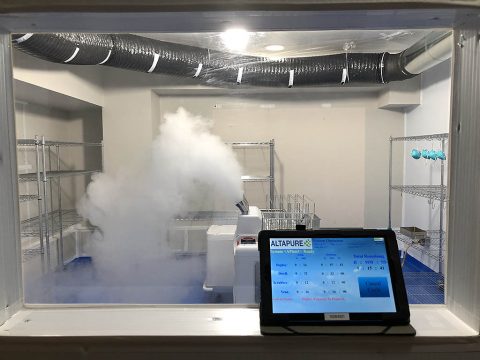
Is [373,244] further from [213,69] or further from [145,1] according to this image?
[213,69]

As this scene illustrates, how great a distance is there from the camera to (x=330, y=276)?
66 centimetres

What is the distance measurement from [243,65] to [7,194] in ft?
7.37

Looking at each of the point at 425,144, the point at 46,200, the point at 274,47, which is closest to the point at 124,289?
the point at 46,200

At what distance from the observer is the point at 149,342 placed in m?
0.65

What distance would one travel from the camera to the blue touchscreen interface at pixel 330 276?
25.3 inches

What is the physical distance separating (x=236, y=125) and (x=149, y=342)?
9.94ft

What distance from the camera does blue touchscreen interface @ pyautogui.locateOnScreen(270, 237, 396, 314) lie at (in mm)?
643

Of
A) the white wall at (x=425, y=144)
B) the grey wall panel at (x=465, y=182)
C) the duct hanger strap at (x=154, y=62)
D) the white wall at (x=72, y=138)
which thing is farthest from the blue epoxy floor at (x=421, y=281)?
the white wall at (x=72, y=138)

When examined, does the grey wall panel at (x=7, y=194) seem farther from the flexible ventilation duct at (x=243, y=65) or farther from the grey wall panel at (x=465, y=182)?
the flexible ventilation duct at (x=243, y=65)

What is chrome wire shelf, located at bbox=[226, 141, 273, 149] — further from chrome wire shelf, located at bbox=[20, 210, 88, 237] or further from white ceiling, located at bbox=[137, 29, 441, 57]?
chrome wire shelf, located at bbox=[20, 210, 88, 237]

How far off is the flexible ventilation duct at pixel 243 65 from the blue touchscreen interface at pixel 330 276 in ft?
7.19

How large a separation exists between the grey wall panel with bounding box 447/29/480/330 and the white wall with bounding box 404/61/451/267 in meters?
2.45

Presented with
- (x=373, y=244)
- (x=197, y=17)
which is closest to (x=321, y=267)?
(x=373, y=244)

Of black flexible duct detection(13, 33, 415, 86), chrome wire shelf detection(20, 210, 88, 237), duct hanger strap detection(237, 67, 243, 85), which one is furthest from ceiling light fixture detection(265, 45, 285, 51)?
chrome wire shelf detection(20, 210, 88, 237)
